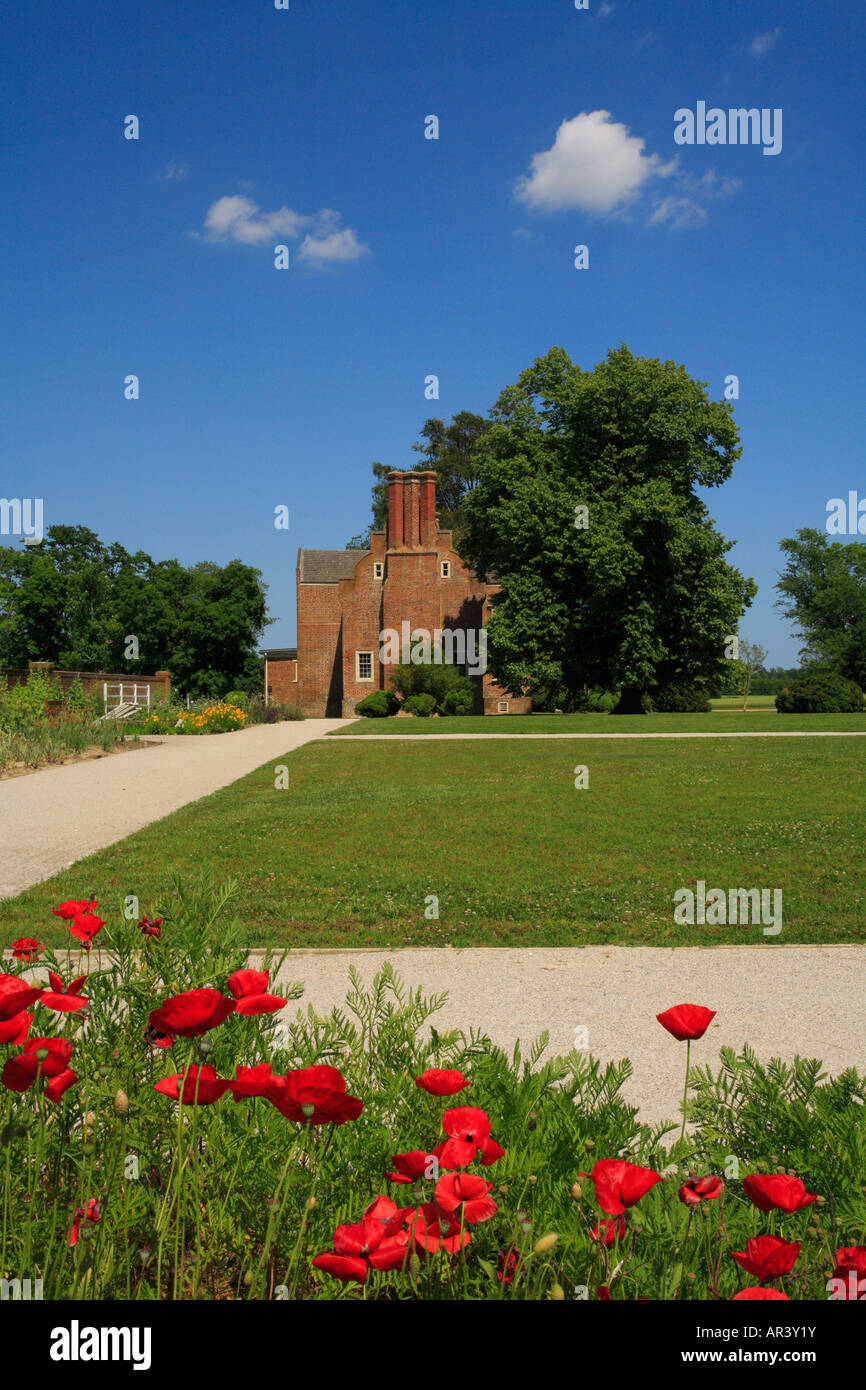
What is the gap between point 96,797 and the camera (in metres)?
13.5

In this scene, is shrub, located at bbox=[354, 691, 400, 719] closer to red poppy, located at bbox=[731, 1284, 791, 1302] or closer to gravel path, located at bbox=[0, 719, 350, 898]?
gravel path, located at bbox=[0, 719, 350, 898]

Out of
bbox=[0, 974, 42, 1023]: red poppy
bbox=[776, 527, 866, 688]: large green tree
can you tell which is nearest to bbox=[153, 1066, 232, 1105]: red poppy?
bbox=[0, 974, 42, 1023]: red poppy

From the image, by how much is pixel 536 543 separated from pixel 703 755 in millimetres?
23780

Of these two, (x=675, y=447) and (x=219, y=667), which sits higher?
(x=675, y=447)

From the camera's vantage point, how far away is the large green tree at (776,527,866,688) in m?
69.3

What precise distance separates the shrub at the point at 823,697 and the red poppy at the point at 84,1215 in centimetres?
3802

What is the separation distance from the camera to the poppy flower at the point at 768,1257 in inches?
53.1

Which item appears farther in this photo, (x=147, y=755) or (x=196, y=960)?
(x=147, y=755)

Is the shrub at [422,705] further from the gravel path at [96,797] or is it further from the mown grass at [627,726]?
the gravel path at [96,797]

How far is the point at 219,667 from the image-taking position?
5703 centimetres

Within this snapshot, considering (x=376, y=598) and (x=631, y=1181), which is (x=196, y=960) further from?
(x=376, y=598)
